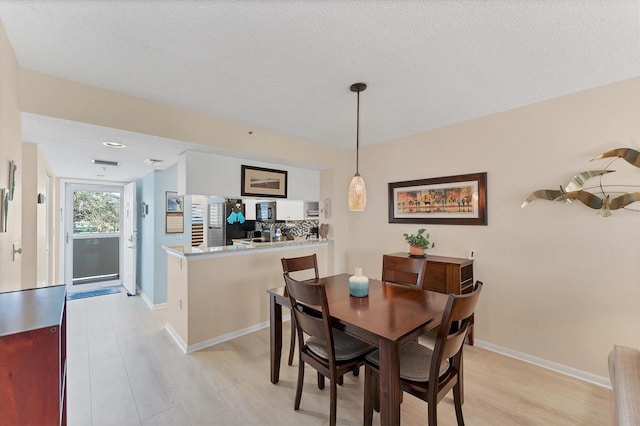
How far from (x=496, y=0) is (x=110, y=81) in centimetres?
254

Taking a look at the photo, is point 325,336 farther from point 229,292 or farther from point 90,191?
point 90,191

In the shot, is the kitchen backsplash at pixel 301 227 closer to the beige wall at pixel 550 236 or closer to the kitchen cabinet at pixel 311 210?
the kitchen cabinet at pixel 311 210

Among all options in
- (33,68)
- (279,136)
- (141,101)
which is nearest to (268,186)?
(279,136)

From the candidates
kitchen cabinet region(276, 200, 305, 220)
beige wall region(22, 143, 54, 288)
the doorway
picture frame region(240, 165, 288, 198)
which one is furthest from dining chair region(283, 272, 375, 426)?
the doorway

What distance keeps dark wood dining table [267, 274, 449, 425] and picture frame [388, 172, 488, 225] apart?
1.18 meters

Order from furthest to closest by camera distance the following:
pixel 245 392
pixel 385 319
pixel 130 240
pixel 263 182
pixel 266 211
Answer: pixel 266 211, pixel 130 240, pixel 263 182, pixel 245 392, pixel 385 319

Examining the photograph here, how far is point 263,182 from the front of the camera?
3.59m

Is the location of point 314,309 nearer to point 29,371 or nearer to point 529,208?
point 29,371

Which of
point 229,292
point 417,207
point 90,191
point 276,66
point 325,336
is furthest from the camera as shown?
point 90,191

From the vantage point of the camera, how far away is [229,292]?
3.05 m

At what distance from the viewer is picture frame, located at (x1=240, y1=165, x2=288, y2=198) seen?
3.38 m

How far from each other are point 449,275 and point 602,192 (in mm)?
1354

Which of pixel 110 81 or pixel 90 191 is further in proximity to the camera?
pixel 90 191

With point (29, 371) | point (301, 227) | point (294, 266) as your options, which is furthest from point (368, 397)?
point (301, 227)
